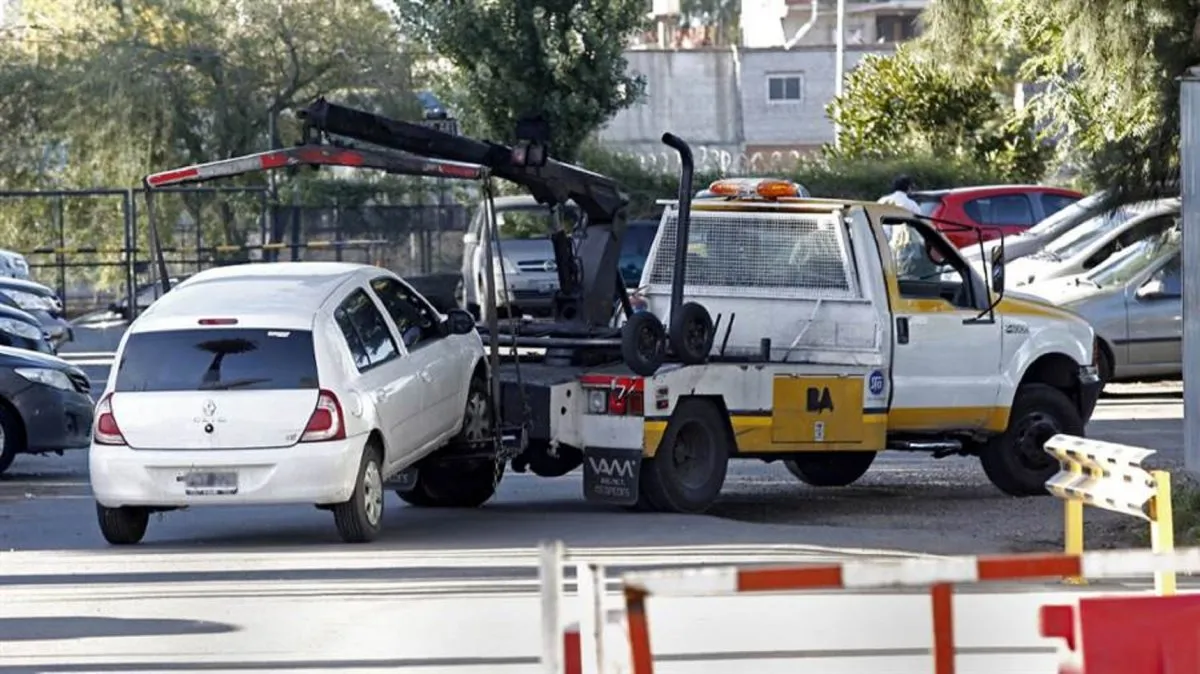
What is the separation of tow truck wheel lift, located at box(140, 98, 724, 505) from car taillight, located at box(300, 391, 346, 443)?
4.71 ft

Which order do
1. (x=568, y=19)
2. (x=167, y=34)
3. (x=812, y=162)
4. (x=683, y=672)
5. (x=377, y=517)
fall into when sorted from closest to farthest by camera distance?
(x=683, y=672)
(x=377, y=517)
(x=568, y=19)
(x=812, y=162)
(x=167, y=34)

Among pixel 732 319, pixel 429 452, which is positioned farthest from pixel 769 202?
pixel 429 452

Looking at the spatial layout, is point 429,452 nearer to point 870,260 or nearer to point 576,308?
point 576,308

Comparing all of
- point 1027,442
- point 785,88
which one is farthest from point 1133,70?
point 785,88

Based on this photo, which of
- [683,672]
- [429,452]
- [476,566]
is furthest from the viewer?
[429,452]

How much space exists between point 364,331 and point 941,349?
13.8 ft

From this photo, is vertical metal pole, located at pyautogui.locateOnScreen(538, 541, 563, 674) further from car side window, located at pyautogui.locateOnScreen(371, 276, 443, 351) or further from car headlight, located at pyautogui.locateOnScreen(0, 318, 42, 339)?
car headlight, located at pyautogui.locateOnScreen(0, 318, 42, 339)

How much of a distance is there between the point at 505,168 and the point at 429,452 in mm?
1920

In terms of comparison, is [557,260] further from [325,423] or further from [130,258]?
[130,258]

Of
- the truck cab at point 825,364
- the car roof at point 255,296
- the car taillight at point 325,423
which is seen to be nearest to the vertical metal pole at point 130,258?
the truck cab at point 825,364

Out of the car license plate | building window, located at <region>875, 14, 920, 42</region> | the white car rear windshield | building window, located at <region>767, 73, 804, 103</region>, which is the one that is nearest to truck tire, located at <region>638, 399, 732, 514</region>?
the white car rear windshield

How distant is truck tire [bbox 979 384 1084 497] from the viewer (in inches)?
627

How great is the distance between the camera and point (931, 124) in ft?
138

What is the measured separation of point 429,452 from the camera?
1427cm
